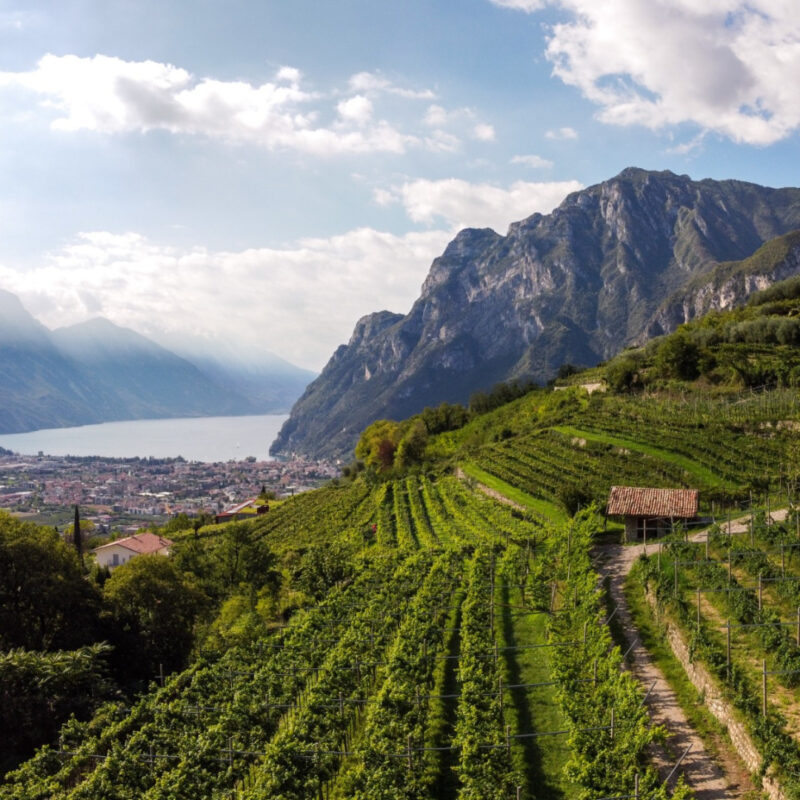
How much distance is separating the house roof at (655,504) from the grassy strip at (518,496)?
10.6 feet

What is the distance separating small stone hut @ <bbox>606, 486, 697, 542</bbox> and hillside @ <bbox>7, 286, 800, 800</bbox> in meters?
1.14

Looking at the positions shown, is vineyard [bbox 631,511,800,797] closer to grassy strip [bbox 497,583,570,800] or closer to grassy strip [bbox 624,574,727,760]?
grassy strip [bbox 624,574,727,760]

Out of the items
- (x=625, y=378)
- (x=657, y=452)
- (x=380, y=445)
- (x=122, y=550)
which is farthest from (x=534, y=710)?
(x=380, y=445)

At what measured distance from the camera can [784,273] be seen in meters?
156

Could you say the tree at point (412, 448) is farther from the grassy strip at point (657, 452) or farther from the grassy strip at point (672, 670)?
the grassy strip at point (672, 670)

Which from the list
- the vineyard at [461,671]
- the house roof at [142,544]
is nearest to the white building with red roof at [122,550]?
the house roof at [142,544]

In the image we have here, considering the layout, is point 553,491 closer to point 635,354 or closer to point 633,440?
point 633,440

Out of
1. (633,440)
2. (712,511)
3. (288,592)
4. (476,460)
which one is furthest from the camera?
(476,460)

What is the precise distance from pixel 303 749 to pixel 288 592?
1969cm

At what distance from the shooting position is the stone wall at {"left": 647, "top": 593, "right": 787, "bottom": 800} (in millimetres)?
11141

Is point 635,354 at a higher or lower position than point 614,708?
higher

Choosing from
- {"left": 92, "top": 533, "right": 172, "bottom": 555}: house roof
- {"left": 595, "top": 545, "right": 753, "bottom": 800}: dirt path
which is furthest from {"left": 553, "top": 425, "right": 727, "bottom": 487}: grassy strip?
{"left": 92, "top": 533, "right": 172, "bottom": 555}: house roof

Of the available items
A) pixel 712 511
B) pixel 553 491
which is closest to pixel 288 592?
pixel 553 491

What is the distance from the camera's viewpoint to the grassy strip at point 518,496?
33156mm
